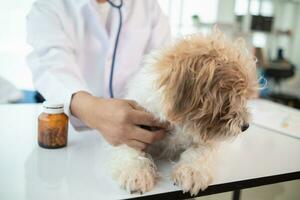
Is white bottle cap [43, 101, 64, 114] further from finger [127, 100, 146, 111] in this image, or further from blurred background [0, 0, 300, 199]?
blurred background [0, 0, 300, 199]

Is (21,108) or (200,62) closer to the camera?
(200,62)

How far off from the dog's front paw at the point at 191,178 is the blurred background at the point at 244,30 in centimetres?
280

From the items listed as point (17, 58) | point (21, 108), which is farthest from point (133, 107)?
point (17, 58)

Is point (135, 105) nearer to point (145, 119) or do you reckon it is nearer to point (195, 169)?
point (145, 119)

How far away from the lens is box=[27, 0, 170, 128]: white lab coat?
1.13 meters

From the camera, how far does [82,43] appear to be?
1.33m

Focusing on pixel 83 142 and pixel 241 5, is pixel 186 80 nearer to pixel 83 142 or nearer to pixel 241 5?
pixel 83 142

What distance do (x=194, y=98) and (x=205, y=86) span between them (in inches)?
1.5

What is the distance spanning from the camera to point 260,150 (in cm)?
116

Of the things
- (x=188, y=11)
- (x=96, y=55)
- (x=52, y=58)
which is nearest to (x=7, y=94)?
(x=96, y=55)

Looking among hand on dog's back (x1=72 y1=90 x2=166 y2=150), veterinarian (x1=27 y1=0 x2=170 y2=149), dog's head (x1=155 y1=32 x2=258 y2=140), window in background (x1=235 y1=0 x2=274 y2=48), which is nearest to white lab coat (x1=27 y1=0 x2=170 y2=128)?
veterinarian (x1=27 y1=0 x2=170 y2=149)

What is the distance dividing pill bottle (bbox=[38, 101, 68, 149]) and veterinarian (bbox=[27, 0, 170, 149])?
54mm

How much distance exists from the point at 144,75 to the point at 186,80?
0.17m

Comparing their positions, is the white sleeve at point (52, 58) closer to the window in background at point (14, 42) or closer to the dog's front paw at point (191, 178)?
the dog's front paw at point (191, 178)
